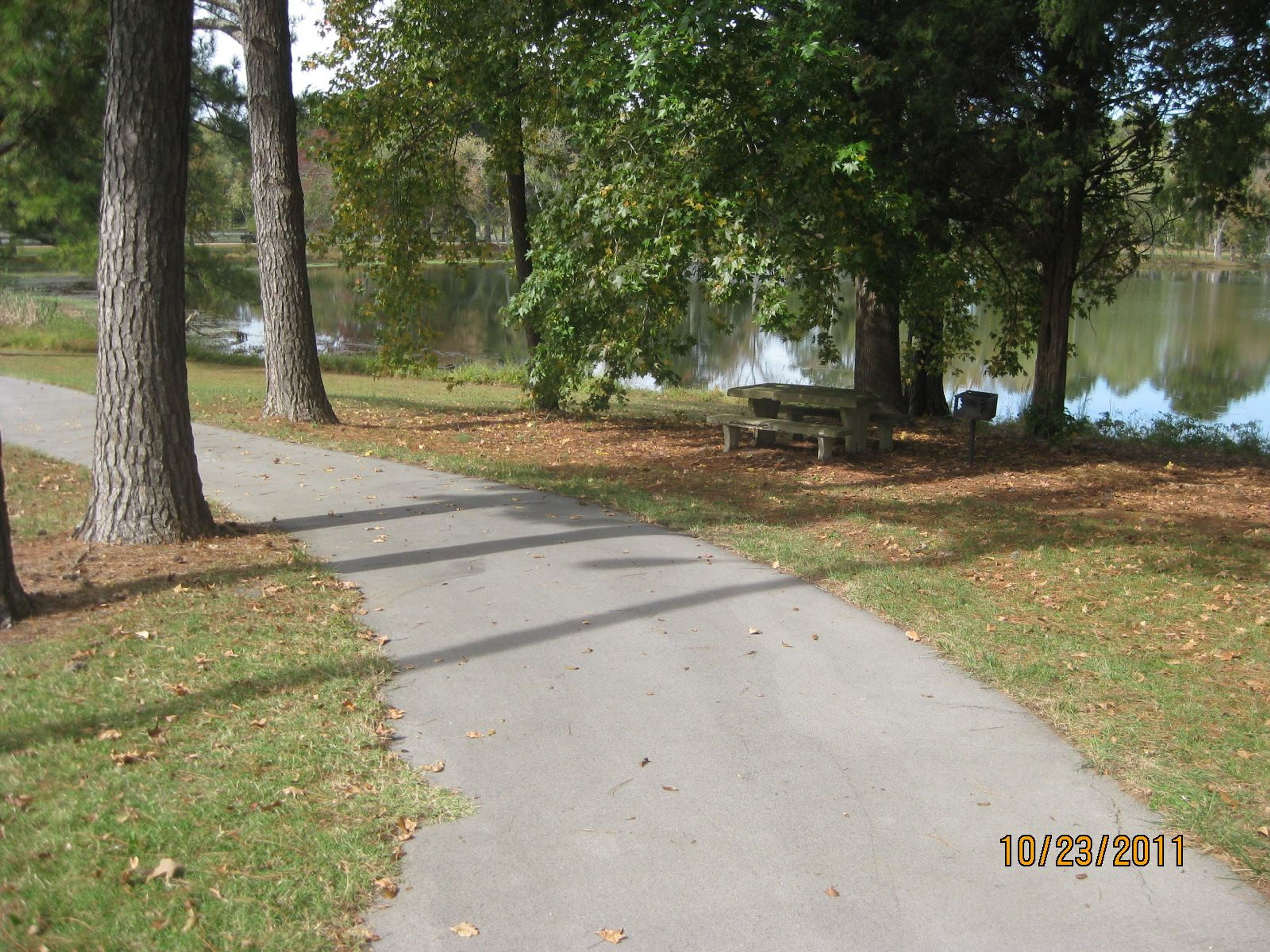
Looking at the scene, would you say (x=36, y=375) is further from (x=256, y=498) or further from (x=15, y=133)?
(x=256, y=498)

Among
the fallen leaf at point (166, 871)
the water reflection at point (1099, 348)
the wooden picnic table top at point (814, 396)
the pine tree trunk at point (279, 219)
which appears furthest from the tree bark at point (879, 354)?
the fallen leaf at point (166, 871)

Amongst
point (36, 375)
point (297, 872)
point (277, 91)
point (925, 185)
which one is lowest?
point (297, 872)

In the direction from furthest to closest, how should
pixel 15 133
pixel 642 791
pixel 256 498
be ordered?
pixel 15 133 < pixel 256 498 < pixel 642 791

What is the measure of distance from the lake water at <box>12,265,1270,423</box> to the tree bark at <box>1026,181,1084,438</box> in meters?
4.91

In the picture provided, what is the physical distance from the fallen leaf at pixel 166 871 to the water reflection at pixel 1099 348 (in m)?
9.90

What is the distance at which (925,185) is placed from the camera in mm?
13273

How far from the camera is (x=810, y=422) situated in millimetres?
12602

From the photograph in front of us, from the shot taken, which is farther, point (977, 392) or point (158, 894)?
point (977, 392)

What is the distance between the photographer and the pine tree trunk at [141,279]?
7.21 meters

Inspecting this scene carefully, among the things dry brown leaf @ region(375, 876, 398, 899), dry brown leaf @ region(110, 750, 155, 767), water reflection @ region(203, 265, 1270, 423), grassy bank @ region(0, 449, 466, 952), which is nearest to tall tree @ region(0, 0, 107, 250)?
water reflection @ region(203, 265, 1270, 423)

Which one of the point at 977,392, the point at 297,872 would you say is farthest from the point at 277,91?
the point at 297,872

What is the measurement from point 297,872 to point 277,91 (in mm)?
11480

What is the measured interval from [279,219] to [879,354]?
7.93 meters

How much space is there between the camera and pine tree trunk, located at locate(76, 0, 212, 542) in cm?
721
